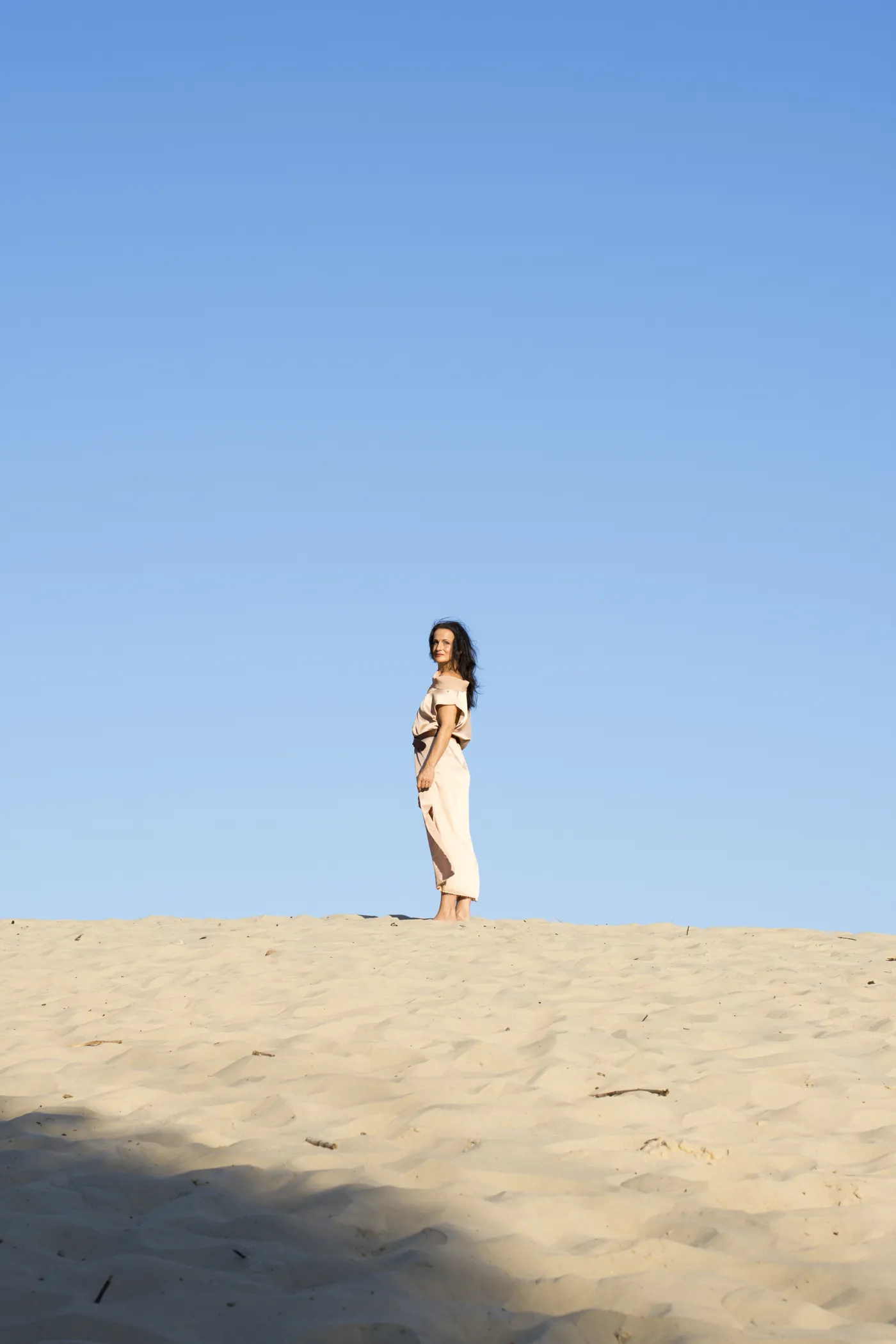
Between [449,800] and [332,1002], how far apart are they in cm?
430

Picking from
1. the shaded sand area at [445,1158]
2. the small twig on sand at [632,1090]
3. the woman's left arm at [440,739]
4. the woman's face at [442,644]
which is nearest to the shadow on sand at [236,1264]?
the shaded sand area at [445,1158]

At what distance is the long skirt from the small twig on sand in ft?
18.5

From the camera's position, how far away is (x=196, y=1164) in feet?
12.8

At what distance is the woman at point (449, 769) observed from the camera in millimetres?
10305

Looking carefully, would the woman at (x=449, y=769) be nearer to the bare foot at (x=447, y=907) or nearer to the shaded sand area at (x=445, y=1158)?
the bare foot at (x=447, y=907)

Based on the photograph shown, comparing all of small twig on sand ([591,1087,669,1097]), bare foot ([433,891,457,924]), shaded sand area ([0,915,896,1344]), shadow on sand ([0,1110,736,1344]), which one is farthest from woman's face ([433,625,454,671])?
shadow on sand ([0,1110,736,1344])

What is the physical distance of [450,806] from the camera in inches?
411

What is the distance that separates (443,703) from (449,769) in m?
0.60

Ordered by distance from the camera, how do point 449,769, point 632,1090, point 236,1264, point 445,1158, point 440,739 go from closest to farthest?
point 236,1264, point 445,1158, point 632,1090, point 440,739, point 449,769

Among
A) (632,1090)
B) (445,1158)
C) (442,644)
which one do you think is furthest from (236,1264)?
(442,644)

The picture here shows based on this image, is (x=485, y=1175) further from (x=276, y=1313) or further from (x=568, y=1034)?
(x=568, y=1034)

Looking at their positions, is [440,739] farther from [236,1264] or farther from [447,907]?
[236,1264]

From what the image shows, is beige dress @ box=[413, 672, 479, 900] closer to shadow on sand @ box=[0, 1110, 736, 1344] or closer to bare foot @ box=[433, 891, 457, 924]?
bare foot @ box=[433, 891, 457, 924]

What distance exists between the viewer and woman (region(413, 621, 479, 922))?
10.3 meters
